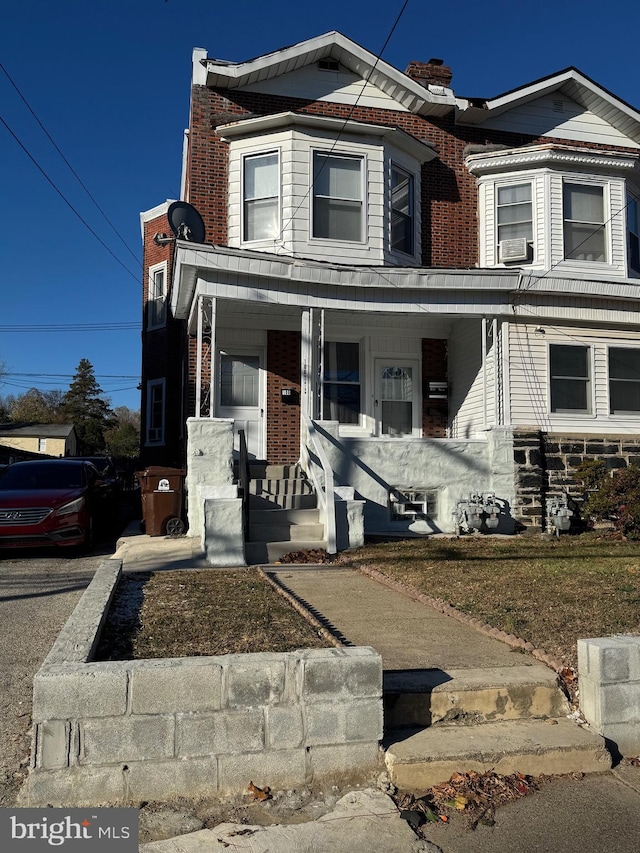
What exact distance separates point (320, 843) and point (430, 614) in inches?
131

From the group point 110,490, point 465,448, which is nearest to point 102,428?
point 110,490


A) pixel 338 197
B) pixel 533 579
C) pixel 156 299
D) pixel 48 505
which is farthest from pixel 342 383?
pixel 156 299

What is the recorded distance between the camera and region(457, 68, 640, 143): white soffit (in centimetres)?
1466

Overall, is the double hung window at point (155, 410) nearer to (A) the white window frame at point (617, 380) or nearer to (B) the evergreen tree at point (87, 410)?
(A) the white window frame at point (617, 380)

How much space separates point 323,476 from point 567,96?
1016 centimetres

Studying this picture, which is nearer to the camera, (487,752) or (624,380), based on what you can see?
(487,752)

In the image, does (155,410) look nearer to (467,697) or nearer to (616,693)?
(467,697)

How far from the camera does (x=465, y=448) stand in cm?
1208

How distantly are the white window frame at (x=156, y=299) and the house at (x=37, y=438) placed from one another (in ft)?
92.8

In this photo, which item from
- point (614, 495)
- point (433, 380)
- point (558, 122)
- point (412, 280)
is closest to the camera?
point (614, 495)

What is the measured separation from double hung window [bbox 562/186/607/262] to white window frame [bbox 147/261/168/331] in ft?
34.5

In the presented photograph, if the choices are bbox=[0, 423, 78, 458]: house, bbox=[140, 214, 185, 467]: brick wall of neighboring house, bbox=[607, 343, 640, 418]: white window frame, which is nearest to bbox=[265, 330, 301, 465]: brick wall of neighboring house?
bbox=[140, 214, 185, 467]: brick wall of neighboring house

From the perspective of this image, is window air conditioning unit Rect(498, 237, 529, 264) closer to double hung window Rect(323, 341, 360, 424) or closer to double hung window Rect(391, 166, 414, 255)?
double hung window Rect(391, 166, 414, 255)

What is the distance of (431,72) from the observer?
50.5 ft
